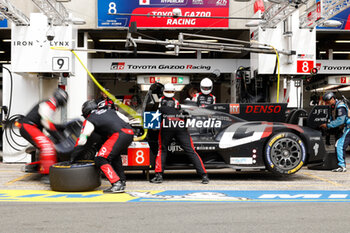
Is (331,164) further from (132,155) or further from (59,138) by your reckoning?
(59,138)

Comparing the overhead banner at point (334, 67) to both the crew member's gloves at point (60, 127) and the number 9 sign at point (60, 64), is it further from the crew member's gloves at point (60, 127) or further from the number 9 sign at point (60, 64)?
the crew member's gloves at point (60, 127)

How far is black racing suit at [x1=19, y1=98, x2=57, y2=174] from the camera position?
24.2 feet

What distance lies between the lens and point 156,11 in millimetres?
14289

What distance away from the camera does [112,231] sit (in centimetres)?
425

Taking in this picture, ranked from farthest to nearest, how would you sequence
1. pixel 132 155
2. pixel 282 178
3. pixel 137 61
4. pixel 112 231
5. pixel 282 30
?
1. pixel 137 61
2. pixel 282 30
3. pixel 282 178
4. pixel 132 155
5. pixel 112 231

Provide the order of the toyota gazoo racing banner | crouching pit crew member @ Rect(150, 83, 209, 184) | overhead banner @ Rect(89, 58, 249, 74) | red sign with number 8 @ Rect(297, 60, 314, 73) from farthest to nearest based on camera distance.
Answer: overhead banner @ Rect(89, 58, 249, 74), the toyota gazoo racing banner, red sign with number 8 @ Rect(297, 60, 314, 73), crouching pit crew member @ Rect(150, 83, 209, 184)

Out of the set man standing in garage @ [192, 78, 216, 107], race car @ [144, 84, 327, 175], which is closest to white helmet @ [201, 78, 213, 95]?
man standing in garage @ [192, 78, 216, 107]

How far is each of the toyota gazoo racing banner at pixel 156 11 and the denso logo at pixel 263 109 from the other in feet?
21.8

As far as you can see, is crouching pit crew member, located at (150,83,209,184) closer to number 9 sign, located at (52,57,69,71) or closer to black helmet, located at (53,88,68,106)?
black helmet, located at (53,88,68,106)

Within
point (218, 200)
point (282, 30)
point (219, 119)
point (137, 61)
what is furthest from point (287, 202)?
point (137, 61)

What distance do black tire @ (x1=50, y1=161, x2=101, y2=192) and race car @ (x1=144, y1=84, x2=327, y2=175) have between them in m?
1.31

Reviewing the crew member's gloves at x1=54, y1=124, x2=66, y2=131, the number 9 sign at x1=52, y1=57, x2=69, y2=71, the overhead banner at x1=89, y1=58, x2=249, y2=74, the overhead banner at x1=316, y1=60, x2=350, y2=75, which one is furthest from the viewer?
the overhead banner at x1=316, y1=60, x2=350, y2=75

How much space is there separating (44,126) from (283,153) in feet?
13.2

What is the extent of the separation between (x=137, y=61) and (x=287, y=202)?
10.3 m
